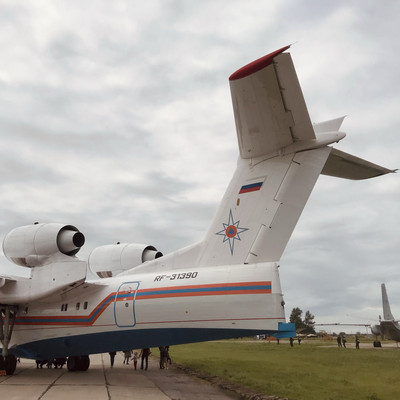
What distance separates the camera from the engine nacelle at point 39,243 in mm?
11766

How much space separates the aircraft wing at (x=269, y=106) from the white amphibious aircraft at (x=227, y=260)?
0.06 ft

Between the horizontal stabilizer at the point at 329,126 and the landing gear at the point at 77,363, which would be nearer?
the horizontal stabilizer at the point at 329,126

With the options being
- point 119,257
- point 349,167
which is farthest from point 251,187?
point 119,257

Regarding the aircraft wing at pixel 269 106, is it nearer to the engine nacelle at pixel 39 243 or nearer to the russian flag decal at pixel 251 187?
the russian flag decal at pixel 251 187

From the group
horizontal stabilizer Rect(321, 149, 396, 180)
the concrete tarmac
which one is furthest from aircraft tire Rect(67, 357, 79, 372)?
horizontal stabilizer Rect(321, 149, 396, 180)

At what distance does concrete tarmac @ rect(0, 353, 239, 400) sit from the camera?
952 cm

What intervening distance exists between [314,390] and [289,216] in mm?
4532

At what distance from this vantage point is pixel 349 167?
9.45 m

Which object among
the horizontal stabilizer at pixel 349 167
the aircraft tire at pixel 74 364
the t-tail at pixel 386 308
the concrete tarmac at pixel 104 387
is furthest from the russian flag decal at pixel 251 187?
the t-tail at pixel 386 308

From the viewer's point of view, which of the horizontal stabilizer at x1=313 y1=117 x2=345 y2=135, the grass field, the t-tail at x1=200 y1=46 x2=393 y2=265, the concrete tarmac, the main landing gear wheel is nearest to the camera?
the t-tail at x1=200 y1=46 x2=393 y2=265

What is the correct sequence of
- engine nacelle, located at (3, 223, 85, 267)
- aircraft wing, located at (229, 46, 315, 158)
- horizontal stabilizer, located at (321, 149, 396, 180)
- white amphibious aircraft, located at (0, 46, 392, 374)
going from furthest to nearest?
engine nacelle, located at (3, 223, 85, 267) → horizontal stabilizer, located at (321, 149, 396, 180) → white amphibious aircraft, located at (0, 46, 392, 374) → aircraft wing, located at (229, 46, 315, 158)

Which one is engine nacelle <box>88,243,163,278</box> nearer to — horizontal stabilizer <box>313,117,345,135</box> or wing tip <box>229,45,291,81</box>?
horizontal stabilizer <box>313,117,345,135</box>

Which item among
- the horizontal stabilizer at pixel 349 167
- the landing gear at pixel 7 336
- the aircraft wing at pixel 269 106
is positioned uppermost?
the aircraft wing at pixel 269 106

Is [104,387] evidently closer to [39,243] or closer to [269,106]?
[39,243]
